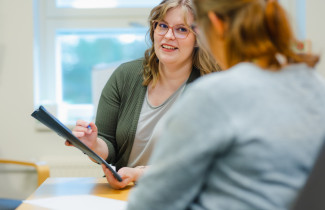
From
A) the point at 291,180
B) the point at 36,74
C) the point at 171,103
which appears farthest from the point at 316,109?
the point at 36,74

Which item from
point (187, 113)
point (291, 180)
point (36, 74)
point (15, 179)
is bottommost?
point (15, 179)

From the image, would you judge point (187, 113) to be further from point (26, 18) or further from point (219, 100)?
point (26, 18)

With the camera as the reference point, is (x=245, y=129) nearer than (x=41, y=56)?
Yes

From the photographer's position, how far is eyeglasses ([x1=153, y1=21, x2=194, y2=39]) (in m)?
1.76

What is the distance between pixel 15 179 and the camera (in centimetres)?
281

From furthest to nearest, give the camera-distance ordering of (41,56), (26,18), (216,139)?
(41,56)
(26,18)
(216,139)

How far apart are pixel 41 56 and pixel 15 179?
0.90 metres

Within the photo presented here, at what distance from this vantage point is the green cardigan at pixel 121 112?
1.77 meters

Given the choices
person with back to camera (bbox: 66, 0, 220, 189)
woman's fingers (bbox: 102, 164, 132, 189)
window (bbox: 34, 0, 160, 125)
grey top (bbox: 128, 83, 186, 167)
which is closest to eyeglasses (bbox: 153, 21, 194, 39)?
person with back to camera (bbox: 66, 0, 220, 189)

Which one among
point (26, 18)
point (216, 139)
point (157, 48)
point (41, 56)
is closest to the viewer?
point (216, 139)

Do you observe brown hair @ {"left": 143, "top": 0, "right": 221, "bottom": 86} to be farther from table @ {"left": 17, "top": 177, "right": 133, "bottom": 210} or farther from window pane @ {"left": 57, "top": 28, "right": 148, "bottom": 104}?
window pane @ {"left": 57, "top": 28, "right": 148, "bottom": 104}

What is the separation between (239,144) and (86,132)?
100cm

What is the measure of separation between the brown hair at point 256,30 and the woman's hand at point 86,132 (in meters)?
0.92

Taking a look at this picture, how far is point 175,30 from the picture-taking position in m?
1.77
